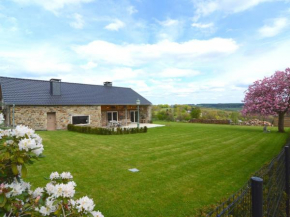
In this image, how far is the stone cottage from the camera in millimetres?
15953

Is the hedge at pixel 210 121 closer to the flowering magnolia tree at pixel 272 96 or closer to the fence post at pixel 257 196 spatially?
the flowering magnolia tree at pixel 272 96

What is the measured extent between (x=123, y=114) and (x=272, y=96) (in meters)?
17.5

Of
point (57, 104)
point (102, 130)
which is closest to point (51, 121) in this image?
point (57, 104)

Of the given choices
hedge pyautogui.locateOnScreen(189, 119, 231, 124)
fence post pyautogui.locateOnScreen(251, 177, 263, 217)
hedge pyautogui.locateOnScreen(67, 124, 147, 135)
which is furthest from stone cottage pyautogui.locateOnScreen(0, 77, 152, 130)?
fence post pyautogui.locateOnScreen(251, 177, 263, 217)

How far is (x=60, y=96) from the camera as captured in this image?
62.7ft

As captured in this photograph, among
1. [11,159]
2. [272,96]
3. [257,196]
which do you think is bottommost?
[257,196]

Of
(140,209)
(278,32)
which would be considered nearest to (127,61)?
(278,32)

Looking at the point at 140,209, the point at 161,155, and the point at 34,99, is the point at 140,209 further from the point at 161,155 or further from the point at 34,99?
the point at 34,99

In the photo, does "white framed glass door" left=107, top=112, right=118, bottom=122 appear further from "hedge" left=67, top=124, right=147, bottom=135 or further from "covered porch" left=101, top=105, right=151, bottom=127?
"hedge" left=67, top=124, right=147, bottom=135

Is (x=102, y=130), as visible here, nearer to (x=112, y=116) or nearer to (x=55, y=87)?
(x=112, y=116)

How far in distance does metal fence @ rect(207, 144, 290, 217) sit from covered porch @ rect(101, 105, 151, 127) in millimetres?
19201

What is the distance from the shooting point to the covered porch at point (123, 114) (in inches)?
875

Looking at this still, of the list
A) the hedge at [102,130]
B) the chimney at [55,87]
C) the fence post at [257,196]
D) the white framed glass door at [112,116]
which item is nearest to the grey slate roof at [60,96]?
the chimney at [55,87]

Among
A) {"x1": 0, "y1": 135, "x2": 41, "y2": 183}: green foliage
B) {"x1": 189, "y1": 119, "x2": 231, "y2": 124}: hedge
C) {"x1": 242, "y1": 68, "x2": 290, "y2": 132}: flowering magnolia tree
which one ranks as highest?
{"x1": 242, "y1": 68, "x2": 290, "y2": 132}: flowering magnolia tree
